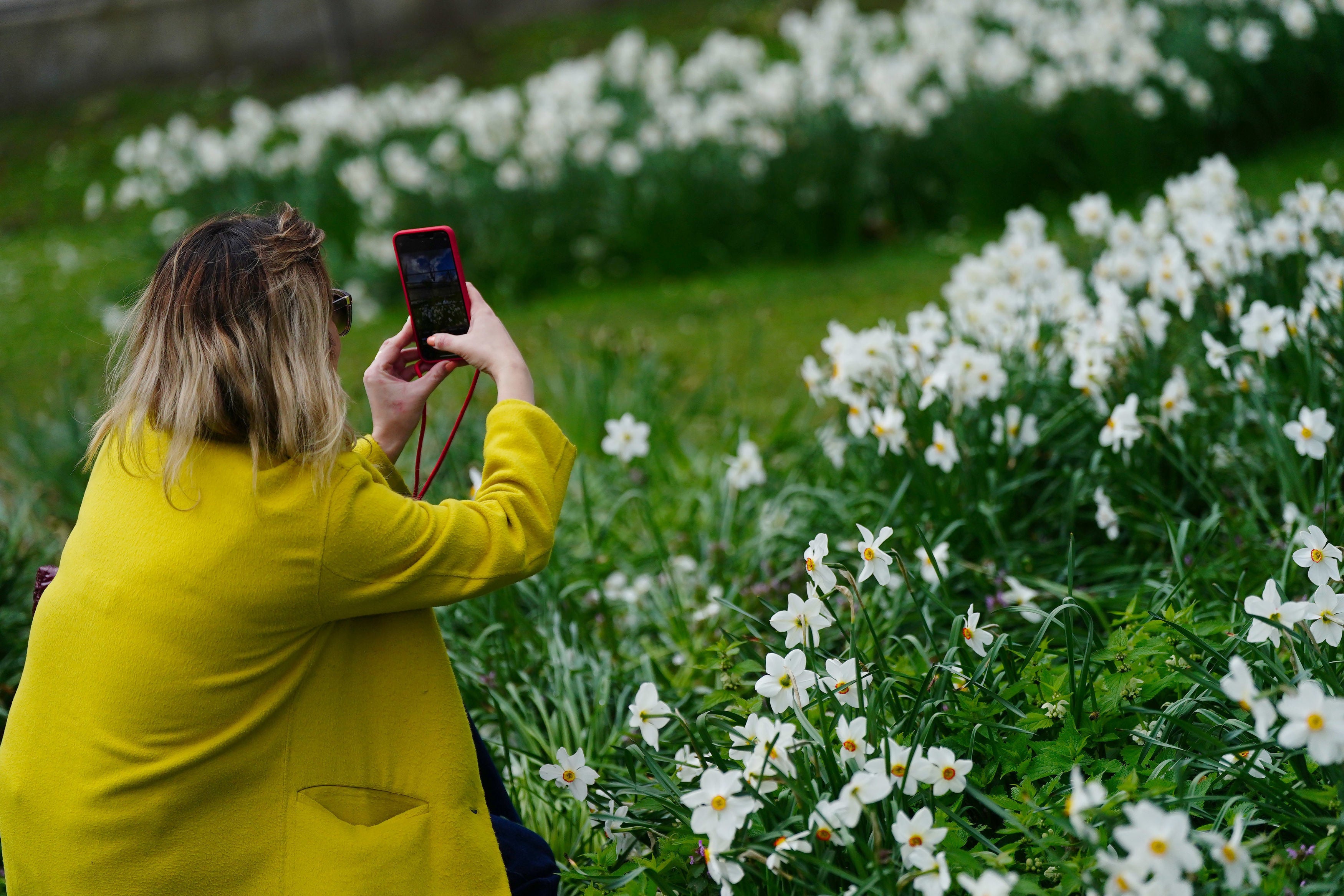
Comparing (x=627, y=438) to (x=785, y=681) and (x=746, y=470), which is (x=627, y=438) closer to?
(x=746, y=470)

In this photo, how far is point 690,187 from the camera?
6531mm

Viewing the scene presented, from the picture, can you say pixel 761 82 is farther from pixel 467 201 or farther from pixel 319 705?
pixel 319 705

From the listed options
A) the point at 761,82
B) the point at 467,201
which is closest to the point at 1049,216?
the point at 761,82

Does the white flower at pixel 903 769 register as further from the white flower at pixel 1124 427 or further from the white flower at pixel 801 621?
the white flower at pixel 1124 427

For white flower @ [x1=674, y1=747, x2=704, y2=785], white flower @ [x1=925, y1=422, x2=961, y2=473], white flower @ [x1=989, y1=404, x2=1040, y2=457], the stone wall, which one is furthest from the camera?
the stone wall

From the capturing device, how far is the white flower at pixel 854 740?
5.30 feet

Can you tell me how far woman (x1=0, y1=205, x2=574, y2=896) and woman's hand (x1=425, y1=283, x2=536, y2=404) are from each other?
44 mm

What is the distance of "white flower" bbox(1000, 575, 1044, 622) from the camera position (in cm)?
245

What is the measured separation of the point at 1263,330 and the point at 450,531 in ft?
6.69

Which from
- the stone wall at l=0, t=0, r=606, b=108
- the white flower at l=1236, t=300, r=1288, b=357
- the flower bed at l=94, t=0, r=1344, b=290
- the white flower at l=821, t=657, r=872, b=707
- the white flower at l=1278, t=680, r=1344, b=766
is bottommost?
the white flower at l=821, t=657, r=872, b=707

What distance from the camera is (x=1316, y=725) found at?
1.32m

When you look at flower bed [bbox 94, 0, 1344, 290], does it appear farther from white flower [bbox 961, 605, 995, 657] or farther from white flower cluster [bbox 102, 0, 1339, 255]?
white flower [bbox 961, 605, 995, 657]

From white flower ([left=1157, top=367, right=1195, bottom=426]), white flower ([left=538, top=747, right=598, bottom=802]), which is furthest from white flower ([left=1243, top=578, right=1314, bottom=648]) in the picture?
white flower ([left=538, top=747, right=598, bottom=802])

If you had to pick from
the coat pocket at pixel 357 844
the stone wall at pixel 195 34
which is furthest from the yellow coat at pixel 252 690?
the stone wall at pixel 195 34
